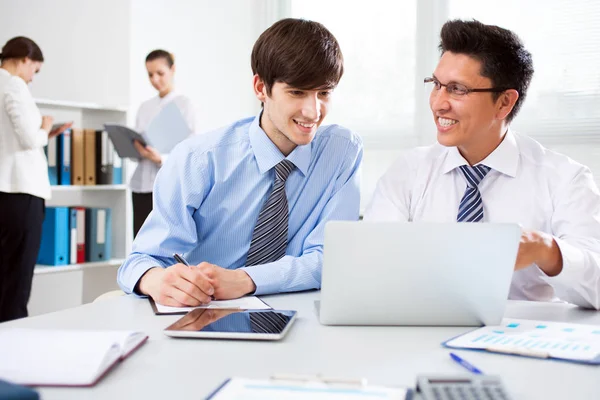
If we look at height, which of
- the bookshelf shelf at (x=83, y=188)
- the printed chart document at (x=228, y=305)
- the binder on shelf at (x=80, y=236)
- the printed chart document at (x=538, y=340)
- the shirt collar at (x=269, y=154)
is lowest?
the binder on shelf at (x=80, y=236)

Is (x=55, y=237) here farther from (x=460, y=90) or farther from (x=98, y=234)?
(x=460, y=90)

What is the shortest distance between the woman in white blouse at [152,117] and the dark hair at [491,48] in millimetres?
2540

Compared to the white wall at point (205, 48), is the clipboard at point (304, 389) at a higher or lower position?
lower

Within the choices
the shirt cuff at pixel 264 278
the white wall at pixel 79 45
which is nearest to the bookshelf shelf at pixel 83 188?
the white wall at pixel 79 45

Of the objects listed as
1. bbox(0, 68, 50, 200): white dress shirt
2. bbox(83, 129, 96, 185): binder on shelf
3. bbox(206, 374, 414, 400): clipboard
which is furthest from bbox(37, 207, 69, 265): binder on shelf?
bbox(206, 374, 414, 400): clipboard

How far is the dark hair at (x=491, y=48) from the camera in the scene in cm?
179

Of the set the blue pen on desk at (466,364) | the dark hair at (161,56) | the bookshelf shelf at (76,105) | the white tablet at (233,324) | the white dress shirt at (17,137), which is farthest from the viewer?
the dark hair at (161,56)

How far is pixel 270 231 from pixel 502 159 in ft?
2.06

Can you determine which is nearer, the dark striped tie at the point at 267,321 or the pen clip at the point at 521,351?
the pen clip at the point at 521,351

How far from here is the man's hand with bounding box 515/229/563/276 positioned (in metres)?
1.36

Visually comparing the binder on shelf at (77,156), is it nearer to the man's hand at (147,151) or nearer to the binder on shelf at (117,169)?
the binder on shelf at (117,169)

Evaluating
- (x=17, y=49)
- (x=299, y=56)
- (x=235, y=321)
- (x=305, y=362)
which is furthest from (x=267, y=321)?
(x=17, y=49)

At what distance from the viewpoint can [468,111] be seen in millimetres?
1780

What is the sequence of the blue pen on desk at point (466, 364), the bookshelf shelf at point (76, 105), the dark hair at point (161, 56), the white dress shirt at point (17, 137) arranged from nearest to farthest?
the blue pen on desk at point (466, 364)
the white dress shirt at point (17, 137)
the bookshelf shelf at point (76, 105)
the dark hair at point (161, 56)
